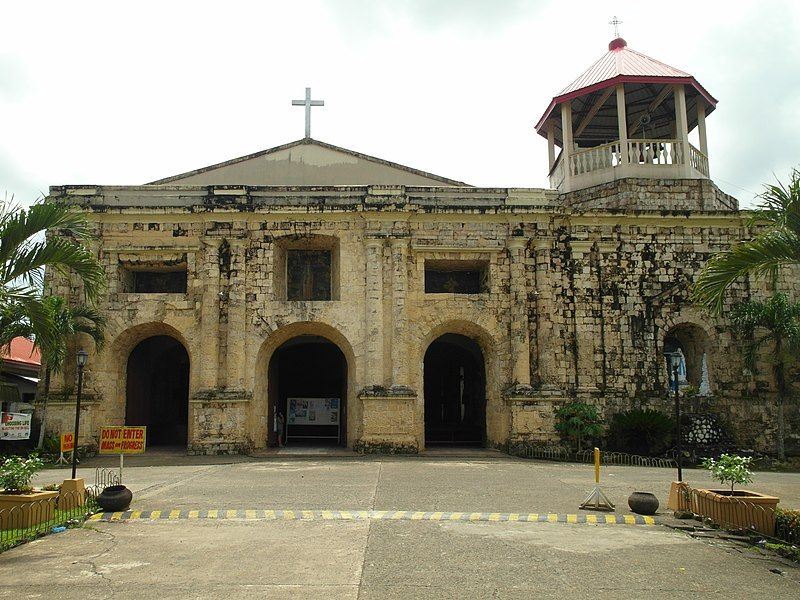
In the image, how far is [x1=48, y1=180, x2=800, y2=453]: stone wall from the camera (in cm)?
1967

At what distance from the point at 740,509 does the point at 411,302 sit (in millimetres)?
11790

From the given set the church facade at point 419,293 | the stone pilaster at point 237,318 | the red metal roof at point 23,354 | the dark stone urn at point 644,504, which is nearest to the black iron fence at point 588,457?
the church facade at point 419,293

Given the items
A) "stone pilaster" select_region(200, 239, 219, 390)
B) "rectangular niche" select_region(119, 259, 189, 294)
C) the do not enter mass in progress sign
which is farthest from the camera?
"rectangular niche" select_region(119, 259, 189, 294)

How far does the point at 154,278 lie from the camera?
21.6 metres

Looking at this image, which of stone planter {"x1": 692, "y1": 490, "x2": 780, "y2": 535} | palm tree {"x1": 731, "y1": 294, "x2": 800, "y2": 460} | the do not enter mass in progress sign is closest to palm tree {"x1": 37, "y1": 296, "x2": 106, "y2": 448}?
the do not enter mass in progress sign

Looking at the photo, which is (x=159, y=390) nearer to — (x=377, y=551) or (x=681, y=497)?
(x=377, y=551)

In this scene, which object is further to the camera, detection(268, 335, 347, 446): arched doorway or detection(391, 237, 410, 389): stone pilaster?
detection(268, 335, 347, 446): arched doorway

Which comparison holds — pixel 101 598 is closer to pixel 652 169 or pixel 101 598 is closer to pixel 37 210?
pixel 37 210

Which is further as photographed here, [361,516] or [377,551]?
[361,516]

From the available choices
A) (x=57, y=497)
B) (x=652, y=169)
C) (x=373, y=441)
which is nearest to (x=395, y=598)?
(x=57, y=497)

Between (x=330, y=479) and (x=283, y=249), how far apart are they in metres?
9.00

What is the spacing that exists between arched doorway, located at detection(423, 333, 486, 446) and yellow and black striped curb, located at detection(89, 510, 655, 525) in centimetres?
1235

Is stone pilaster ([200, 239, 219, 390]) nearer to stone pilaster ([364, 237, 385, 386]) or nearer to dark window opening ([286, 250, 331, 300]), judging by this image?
dark window opening ([286, 250, 331, 300])

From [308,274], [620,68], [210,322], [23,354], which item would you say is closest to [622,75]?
[620,68]
